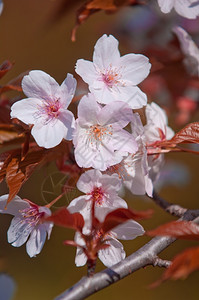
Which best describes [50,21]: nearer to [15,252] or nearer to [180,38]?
[180,38]

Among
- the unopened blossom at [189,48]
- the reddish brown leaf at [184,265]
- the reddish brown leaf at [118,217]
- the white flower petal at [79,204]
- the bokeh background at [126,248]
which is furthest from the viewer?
the bokeh background at [126,248]

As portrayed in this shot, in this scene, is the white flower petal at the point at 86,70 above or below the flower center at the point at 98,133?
above

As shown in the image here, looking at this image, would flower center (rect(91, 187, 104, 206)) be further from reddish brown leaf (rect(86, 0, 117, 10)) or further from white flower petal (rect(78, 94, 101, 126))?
reddish brown leaf (rect(86, 0, 117, 10))

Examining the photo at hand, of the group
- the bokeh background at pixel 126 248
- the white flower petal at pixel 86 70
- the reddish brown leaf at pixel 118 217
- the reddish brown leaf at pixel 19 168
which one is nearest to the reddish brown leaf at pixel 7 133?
the reddish brown leaf at pixel 19 168

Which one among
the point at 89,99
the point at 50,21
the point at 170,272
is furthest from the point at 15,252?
the point at 170,272

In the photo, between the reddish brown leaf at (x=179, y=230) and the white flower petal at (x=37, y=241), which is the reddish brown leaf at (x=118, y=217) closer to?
the reddish brown leaf at (x=179, y=230)

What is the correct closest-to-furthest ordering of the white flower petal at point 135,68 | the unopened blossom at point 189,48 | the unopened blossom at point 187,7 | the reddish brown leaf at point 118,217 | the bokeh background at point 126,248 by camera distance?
the reddish brown leaf at point 118,217 < the white flower petal at point 135,68 < the unopened blossom at point 187,7 < the unopened blossom at point 189,48 < the bokeh background at point 126,248

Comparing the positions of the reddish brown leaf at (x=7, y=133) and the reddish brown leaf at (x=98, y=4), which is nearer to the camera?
the reddish brown leaf at (x=7, y=133)
